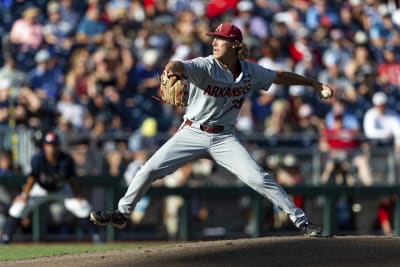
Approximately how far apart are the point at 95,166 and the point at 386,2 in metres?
6.73

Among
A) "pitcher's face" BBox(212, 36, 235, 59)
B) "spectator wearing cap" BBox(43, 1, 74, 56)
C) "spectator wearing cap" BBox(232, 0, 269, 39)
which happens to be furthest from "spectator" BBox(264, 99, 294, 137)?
"pitcher's face" BBox(212, 36, 235, 59)

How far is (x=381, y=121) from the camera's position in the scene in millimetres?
15438

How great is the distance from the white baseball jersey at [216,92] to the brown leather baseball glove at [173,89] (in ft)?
1.52

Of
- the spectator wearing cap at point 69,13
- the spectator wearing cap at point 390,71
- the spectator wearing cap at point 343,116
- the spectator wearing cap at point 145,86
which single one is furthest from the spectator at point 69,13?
the spectator wearing cap at point 390,71

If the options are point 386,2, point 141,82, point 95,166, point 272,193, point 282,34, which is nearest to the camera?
point 272,193

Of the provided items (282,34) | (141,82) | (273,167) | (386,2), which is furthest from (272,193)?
(386,2)

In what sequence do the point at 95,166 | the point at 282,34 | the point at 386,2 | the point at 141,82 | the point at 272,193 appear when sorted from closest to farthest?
1. the point at 272,193
2. the point at 95,166
3. the point at 141,82
4. the point at 282,34
5. the point at 386,2

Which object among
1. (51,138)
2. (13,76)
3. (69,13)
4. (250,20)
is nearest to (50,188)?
(51,138)

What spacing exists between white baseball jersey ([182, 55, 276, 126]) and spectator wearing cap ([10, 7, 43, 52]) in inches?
298

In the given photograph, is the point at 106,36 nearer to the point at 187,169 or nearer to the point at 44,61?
the point at 44,61

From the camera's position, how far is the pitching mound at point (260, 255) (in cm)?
805

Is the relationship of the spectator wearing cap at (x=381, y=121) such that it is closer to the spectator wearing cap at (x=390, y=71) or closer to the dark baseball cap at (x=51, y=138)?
the spectator wearing cap at (x=390, y=71)

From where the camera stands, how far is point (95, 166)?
14758mm

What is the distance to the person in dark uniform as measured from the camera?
13414mm
